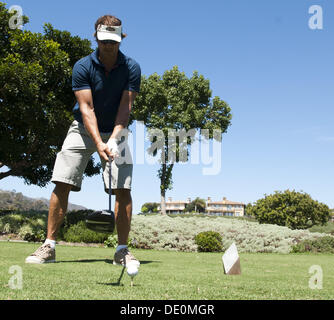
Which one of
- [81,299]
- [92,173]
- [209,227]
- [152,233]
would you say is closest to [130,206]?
[81,299]

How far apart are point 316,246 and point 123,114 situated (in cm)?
1423

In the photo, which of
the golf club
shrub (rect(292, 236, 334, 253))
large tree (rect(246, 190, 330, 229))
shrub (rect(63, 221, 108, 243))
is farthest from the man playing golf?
large tree (rect(246, 190, 330, 229))

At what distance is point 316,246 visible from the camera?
16.6 meters

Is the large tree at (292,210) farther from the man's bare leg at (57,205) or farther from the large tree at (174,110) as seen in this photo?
the man's bare leg at (57,205)

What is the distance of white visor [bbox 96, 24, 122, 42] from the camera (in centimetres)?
486

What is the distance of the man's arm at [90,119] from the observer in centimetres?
466

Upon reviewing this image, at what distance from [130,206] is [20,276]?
1779 millimetres

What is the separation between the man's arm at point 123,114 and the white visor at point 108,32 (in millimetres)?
764

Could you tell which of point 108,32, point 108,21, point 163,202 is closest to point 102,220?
point 108,32

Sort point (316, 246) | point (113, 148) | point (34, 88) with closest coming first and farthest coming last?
point (113, 148)
point (316, 246)
point (34, 88)

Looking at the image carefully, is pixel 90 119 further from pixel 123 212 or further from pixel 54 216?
pixel 54 216

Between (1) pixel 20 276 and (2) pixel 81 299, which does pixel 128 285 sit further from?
(1) pixel 20 276
